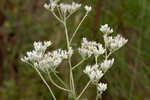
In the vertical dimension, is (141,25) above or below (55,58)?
above

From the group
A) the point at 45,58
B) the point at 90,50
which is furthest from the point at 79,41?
the point at 45,58

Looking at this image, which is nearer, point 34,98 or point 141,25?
point 141,25

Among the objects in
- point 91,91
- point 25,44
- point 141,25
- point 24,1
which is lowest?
point 91,91

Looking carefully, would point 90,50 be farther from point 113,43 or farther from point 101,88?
point 101,88

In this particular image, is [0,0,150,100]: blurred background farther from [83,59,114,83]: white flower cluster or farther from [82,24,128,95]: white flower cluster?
[83,59,114,83]: white flower cluster

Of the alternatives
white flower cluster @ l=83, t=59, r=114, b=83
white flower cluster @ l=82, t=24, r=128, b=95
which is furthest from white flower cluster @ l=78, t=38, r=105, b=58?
white flower cluster @ l=83, t=59, r=114, b=83

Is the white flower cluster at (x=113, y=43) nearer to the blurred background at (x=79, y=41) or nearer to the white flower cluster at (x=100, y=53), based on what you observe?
the white flower cluster at (x=100, y=53)

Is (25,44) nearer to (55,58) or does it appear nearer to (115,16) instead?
(115,16)

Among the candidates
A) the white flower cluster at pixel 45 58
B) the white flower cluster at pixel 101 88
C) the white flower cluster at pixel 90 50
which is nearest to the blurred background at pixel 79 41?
the white flower cluster at pixel 90 50

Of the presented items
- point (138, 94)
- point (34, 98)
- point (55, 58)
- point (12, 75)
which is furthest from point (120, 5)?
point (55, 58)
